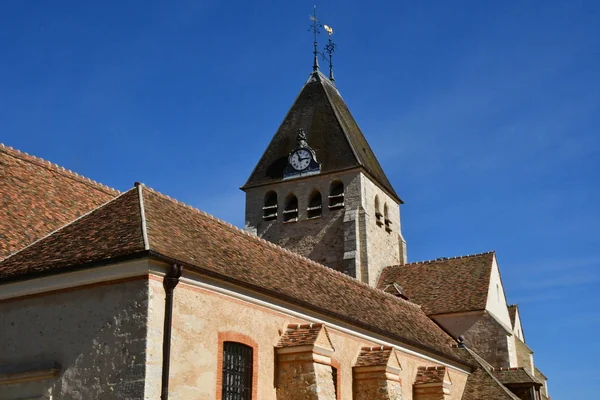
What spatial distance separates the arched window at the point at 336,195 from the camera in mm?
37594

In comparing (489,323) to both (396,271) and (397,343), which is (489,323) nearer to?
(396,271)

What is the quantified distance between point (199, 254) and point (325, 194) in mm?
21730

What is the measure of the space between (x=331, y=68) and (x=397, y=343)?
971 inches

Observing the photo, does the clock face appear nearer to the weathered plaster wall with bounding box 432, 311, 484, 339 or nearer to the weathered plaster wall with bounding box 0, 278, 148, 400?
the weathered plaster wall with bounding box 432, 311, 484, 339

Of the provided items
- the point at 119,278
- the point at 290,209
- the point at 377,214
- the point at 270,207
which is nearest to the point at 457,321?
the point at 377,214

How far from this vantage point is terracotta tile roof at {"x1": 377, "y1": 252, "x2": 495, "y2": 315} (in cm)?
3228

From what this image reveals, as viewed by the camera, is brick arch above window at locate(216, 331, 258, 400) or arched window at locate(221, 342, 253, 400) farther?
arched window at locate(221, 342, 253, 400)

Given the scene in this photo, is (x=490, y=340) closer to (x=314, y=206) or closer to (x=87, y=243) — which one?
(x=314, y=206)

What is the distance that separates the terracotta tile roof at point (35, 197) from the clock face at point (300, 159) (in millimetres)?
17227

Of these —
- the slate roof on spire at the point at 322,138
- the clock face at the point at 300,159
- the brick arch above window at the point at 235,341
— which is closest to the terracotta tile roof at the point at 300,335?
the brick arch above window at the point at 235,341

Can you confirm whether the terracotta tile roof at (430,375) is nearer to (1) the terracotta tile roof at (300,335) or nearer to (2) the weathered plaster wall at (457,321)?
(1) the terracotta tile roof at (300,335)

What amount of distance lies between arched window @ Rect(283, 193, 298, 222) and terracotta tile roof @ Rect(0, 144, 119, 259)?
16672 mm

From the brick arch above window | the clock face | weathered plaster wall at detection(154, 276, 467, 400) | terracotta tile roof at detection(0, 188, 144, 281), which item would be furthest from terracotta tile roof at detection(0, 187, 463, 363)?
the clock face

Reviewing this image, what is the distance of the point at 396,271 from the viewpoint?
1451 inches
